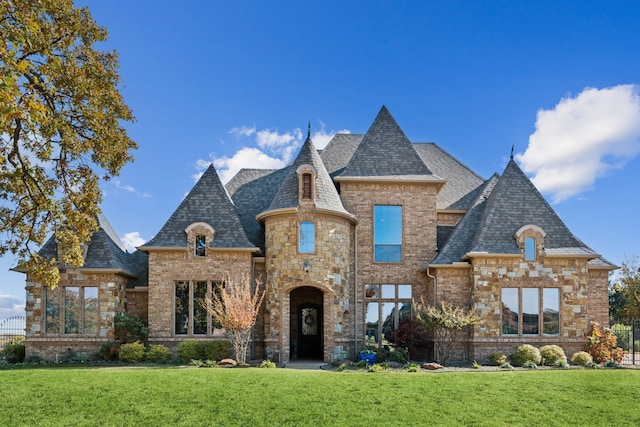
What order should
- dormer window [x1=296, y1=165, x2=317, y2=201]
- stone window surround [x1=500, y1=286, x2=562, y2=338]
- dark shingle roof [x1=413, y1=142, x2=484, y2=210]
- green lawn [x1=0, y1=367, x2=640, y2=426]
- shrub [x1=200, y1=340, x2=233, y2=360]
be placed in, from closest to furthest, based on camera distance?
green lawn [x1=0, y1=367, x2=640, y2=426] < shrub [x1=200, y1=340, x2=233, y2=360] < dormer window [x1=296, y1=165, x2=317, y2=201] < stone window surround [x1=500, y1=286, x2=562, y2=338] < dark shingle roof [x1=413, y1=142, x2=484, y2=210]

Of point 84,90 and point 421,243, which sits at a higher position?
point 84,90

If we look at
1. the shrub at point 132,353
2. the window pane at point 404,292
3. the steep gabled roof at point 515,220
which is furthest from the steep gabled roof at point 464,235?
the shrub at point 132,353

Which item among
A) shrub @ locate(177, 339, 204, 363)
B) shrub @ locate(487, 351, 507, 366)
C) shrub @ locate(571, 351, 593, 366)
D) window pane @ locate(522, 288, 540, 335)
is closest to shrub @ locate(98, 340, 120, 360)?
shrub @ locate(177, 339, 204, 363)

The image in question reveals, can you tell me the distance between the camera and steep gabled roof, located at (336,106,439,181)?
25.6 m

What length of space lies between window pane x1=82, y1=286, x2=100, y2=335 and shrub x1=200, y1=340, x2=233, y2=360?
491 cm

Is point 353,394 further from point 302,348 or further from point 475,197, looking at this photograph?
point 475,197

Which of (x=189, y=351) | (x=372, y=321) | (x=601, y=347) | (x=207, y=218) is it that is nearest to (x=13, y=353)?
(x=189, y=351)

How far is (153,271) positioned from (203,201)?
11.7 ft

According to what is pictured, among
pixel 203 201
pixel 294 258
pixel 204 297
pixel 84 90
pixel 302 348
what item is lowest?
pixel 302 348

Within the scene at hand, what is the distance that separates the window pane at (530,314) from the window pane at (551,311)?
279 mm

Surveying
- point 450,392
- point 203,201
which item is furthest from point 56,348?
point 450,392

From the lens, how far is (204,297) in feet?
78.7

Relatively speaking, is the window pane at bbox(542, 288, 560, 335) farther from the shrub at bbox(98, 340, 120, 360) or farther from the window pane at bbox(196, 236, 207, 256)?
the shrub at bbox(98, 340, 120, 360)

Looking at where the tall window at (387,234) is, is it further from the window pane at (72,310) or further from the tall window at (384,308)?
the window pane at (72,310)
